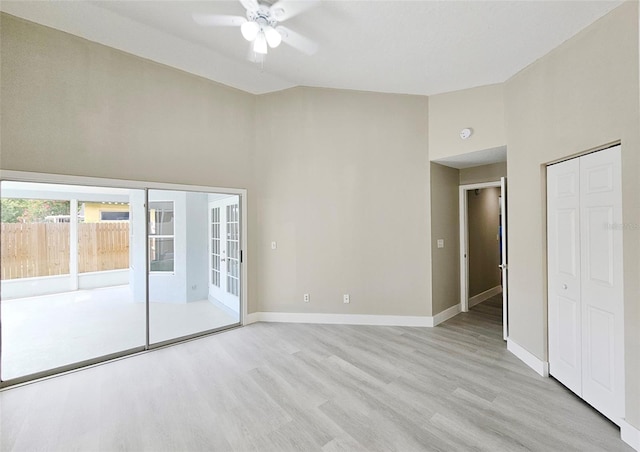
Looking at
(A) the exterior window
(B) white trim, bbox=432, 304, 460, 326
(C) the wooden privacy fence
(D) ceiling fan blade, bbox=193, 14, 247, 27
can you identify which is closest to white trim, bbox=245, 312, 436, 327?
(B) white trim, bbox=432, 304, 460, 326

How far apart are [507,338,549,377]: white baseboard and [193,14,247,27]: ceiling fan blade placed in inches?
175

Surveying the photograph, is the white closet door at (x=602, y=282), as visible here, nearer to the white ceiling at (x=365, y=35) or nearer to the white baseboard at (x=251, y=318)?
the white ceiling at (x=365, y=35)

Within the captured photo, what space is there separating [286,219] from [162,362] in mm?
2389

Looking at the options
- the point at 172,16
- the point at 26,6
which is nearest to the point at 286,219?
the point at 172,16

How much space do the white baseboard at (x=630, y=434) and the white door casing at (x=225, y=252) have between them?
4.18m

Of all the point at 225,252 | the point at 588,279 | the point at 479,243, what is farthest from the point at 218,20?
the point at 479,243

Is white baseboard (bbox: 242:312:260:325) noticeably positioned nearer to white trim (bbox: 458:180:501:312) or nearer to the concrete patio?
the concrete patio

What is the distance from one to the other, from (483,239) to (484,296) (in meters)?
1.10

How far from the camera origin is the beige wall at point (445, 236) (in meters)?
4.35

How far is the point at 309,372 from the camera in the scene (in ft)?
9.88

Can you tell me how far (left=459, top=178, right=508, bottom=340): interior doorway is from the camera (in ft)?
16.1

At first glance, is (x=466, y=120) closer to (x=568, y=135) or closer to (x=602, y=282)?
(x=568, y=135)

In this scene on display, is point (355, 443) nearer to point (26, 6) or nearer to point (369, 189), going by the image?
point (369, 189)

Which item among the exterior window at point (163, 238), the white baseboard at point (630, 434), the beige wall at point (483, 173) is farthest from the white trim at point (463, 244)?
the exterior window at point (163, 238)
